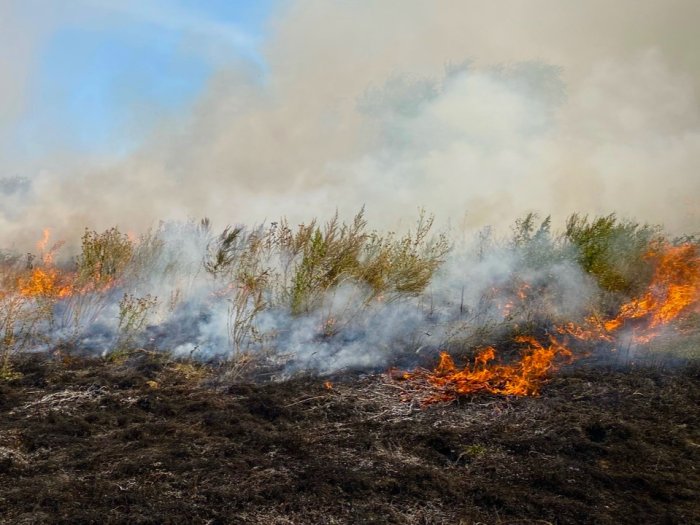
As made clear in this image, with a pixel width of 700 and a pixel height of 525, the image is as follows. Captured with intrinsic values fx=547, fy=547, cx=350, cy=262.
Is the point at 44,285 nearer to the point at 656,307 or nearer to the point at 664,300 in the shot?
the point at 656,307

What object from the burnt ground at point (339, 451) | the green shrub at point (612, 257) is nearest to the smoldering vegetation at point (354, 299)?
the green shrub at point (612, 257)

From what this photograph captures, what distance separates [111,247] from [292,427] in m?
6.47

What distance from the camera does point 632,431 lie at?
655 centimetres

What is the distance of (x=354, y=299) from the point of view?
36.4ft

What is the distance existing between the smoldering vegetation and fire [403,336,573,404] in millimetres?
527

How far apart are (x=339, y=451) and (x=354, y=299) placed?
5.12 m

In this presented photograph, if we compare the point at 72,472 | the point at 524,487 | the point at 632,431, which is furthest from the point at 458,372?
the point at 72,472

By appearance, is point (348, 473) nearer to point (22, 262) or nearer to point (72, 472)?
point (72, 472)

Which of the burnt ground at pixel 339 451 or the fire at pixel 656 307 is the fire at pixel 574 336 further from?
the burnt ground at pixel 339 451

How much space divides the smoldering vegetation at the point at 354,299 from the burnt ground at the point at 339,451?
1.27 metres

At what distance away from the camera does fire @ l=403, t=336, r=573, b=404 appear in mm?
7867

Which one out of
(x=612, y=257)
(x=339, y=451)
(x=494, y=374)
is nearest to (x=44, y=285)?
(x=339, y=451)

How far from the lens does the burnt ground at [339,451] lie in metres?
4.99

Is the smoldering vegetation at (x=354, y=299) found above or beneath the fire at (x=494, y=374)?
above
